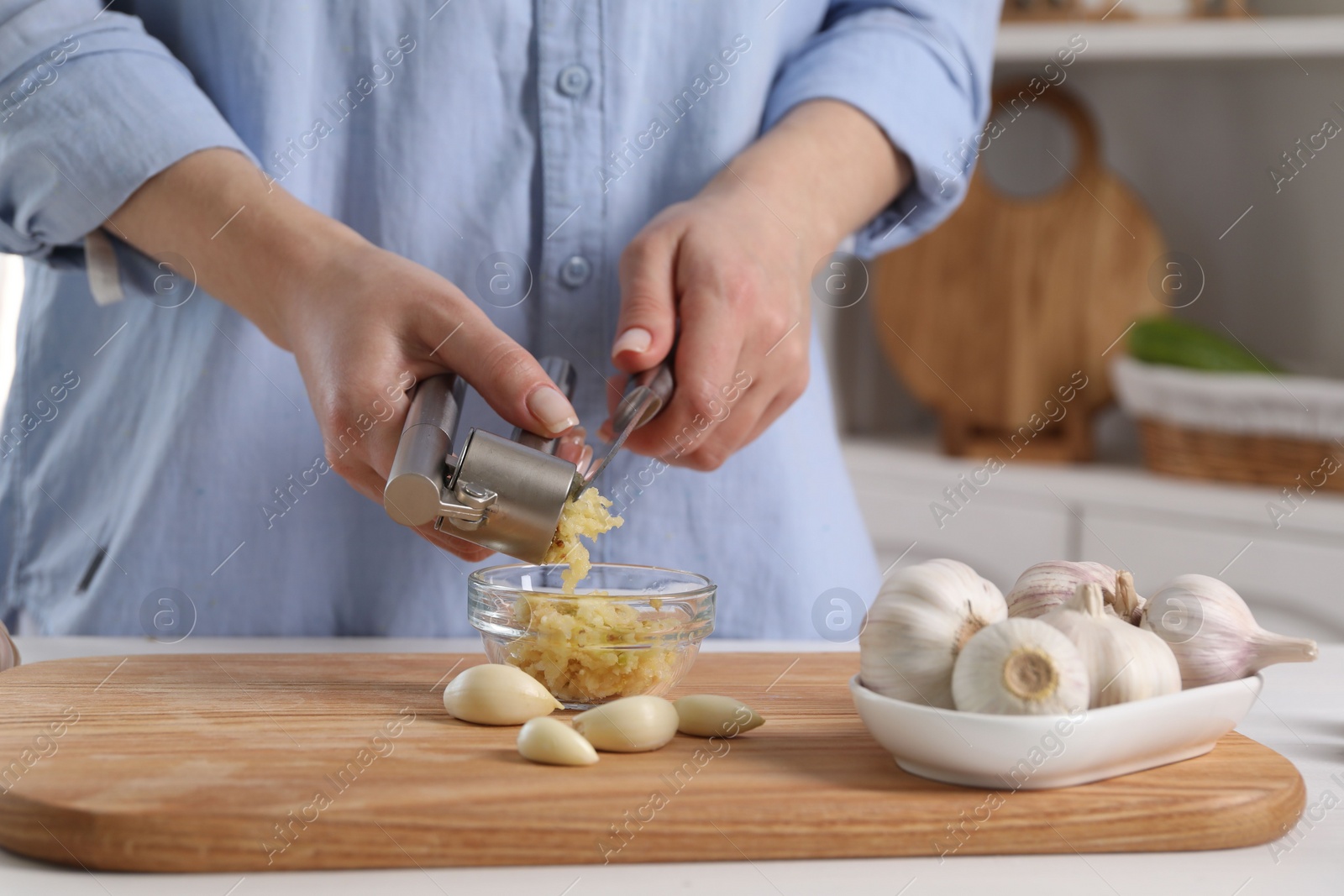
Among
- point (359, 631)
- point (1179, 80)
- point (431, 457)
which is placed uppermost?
point (1179, 80)

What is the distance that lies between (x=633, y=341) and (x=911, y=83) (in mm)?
430

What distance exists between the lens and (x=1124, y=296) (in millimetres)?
1988

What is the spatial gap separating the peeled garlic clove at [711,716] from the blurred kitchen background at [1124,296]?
1253 mm

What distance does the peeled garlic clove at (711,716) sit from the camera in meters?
0.68

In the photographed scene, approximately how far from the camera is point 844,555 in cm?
110

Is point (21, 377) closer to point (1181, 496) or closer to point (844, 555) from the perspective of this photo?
point (844, 555)

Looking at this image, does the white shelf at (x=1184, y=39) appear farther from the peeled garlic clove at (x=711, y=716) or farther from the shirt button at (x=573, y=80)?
the peeled garlic clove at (x=711, y=716)

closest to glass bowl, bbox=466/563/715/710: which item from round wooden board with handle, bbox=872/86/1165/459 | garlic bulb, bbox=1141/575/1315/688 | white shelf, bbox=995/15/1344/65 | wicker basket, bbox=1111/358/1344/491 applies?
garlic bulb, bbox=1141/575/1315/688

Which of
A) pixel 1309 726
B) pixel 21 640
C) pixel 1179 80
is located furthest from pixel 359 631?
pixel 1179 80

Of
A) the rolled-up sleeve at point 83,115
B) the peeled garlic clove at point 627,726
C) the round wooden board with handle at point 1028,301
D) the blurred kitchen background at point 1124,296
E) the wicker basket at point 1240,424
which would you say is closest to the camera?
the peeled garlic clove at point 627,726

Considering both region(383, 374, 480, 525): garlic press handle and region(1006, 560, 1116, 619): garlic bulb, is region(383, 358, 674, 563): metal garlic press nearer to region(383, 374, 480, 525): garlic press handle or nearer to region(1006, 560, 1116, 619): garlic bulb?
region(383, 374, 480, 525): garlic press handle

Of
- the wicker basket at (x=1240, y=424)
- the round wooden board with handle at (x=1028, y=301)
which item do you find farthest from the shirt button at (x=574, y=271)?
the round wooden board with handle at (x=1028, y=301)

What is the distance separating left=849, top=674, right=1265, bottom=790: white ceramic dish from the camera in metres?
0.58

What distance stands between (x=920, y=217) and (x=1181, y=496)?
86 cm
